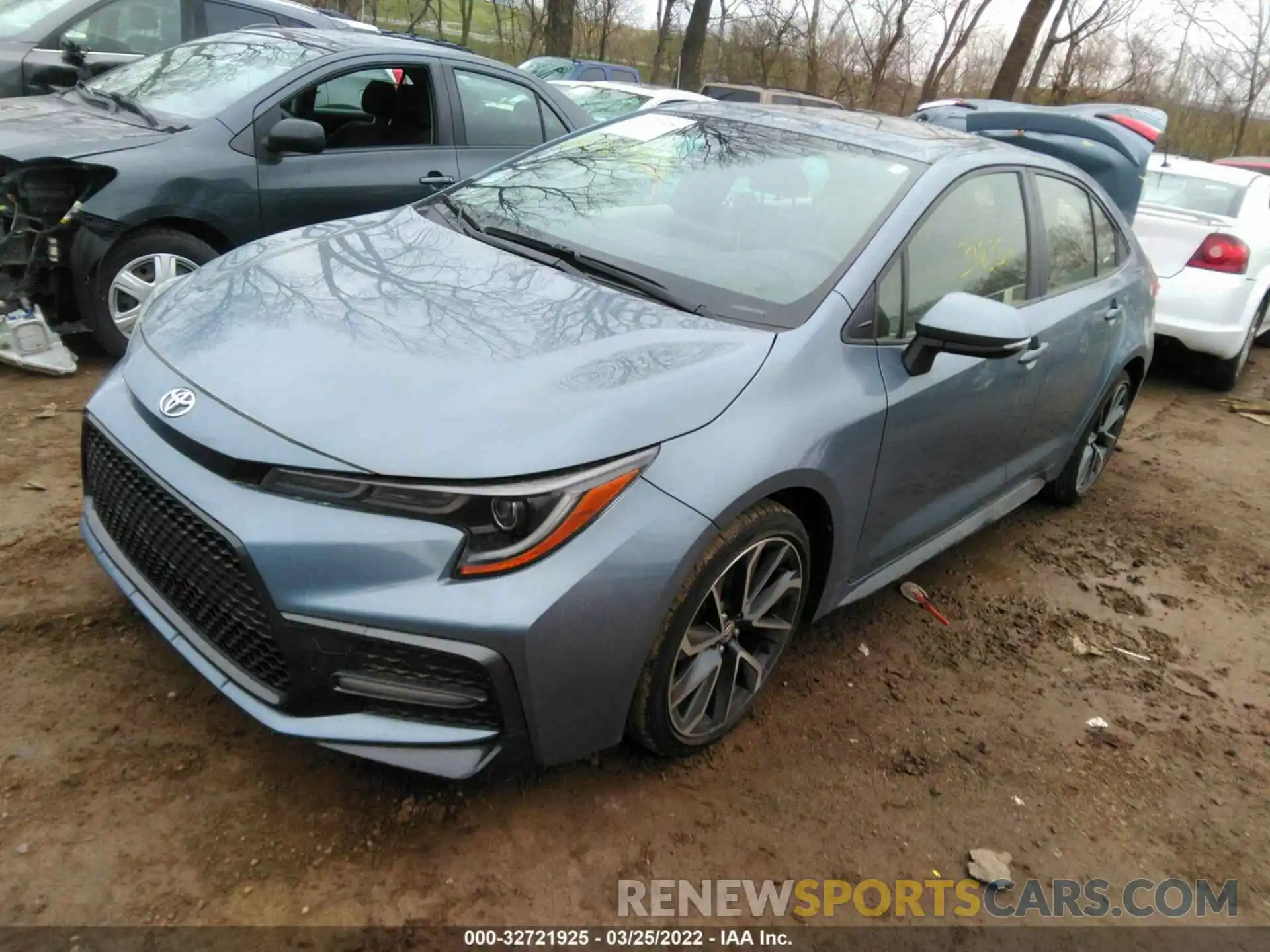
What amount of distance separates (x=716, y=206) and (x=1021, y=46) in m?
15.5

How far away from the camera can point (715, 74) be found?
101 ft

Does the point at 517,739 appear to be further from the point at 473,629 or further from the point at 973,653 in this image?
the point at 973,653

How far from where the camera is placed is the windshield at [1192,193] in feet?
23.6

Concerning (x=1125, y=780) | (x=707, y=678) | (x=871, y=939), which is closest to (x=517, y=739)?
(x=707, y=678)

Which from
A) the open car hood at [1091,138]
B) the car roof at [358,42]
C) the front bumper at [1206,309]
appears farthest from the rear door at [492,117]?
the front bumper at [1206,309]

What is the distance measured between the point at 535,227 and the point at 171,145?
8.24 ft

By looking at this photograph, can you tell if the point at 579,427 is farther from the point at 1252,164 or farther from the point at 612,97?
the point at 1252,164

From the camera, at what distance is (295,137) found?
4609 mm

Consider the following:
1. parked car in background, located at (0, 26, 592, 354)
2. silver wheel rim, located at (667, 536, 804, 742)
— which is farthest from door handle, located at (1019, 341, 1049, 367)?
parked car in background, located at (0, 26, 592, 354)

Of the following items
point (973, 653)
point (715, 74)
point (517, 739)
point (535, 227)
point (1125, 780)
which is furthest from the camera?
point (715, 74)

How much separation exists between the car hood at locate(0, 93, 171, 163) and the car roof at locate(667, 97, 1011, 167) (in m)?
2.65

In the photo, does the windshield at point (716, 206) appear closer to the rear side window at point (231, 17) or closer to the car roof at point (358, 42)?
the car roof at point (358, 42)

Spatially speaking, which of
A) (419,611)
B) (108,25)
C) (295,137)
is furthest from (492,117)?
(419,611)

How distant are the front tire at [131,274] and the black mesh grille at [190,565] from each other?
8.00 feet
